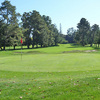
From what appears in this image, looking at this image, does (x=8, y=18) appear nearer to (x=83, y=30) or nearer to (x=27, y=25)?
(x=27, y=25)

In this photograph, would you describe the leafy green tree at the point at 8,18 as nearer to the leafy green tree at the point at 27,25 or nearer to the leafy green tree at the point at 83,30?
the leafy green tree at the point at 27,25

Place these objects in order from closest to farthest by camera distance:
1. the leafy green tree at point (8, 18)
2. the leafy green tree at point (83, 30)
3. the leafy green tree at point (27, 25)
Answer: the leafy green tree at point (8, 18) → the leafy green tree at point (27, 25) → the leafy green tree at point (83, 30)

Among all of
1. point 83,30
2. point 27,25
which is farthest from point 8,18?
point 83,30

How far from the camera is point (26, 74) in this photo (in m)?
10.4

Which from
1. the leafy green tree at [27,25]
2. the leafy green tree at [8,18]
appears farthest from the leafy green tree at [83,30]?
the leafy green tree at [8,18]

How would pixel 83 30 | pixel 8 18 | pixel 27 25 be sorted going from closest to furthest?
pixel 8 18
pixel 27 25
pixel 83 30

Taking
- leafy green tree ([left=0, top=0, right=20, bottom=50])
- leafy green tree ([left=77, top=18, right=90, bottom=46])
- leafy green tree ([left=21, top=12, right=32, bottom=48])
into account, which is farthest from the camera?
leafy green tree ([left=77, top=18, right=90, bottom=46])

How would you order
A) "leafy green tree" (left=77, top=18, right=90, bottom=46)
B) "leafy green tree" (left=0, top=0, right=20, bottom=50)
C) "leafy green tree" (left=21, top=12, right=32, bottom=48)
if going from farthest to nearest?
"leafy green tree" (left=77, top=18, right=90, bottom=46) → "leafy green tree" (left=21, top=12, right=32, bottom=48) → "leafy green tree" (left=0, top=0, right=20, bottom=50)

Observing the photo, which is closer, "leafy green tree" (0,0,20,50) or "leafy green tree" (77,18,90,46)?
"leafy green tree" (0,0,20,50)

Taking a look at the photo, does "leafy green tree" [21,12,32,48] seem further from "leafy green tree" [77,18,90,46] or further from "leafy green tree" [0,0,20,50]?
"leafy green tree" [77,18,90,46]

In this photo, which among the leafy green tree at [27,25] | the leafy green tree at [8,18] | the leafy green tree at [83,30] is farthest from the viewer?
the leafy green tree at [83,30]

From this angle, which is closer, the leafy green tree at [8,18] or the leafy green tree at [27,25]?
the leafy green tree at [8,18]

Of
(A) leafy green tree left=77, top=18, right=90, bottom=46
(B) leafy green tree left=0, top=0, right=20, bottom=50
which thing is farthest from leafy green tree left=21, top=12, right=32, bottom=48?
(A) leafy green tree left=77, top=18, right=90, bottom=46

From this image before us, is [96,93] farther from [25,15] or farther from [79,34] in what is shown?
[79,34]
